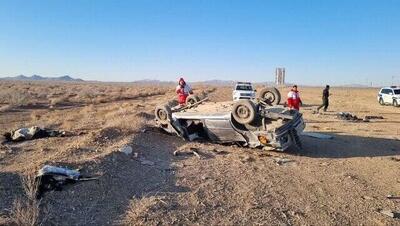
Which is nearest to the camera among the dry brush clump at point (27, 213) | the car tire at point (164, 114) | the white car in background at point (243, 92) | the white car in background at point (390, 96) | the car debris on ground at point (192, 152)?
the dry brush clump at point (27, 213)

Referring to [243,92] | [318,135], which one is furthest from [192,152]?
[243,92]

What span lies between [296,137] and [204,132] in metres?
2.68

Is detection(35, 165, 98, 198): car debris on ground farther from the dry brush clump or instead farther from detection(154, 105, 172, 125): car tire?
detection(154, 105, 172, 125): car tire

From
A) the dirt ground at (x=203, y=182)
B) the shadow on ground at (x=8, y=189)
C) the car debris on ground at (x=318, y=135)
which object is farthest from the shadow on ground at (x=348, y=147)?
the shadow on ground at (x=8, y=189)

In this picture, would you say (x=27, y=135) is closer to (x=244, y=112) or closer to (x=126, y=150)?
(x=126, y=150)

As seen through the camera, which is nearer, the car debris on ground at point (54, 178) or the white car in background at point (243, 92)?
the car debris on ground at point (54, 178)

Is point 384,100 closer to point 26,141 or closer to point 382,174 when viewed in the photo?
point 382,174

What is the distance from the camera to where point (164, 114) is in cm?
1285

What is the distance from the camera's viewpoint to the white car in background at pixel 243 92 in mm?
30328

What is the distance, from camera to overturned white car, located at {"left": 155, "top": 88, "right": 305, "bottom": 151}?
424 inches

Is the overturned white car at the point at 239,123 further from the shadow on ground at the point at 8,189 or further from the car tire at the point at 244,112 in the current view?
the shadow on ground at the point at 8,189

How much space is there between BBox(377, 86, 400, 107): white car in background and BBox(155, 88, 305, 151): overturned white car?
A: 2428 centimetres

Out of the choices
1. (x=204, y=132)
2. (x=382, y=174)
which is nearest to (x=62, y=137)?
(x=204, y=132)

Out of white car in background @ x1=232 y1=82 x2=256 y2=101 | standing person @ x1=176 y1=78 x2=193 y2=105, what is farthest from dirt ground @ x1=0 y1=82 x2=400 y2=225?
white car in background @ x1=232 y1=82 x2=256 y2=101
